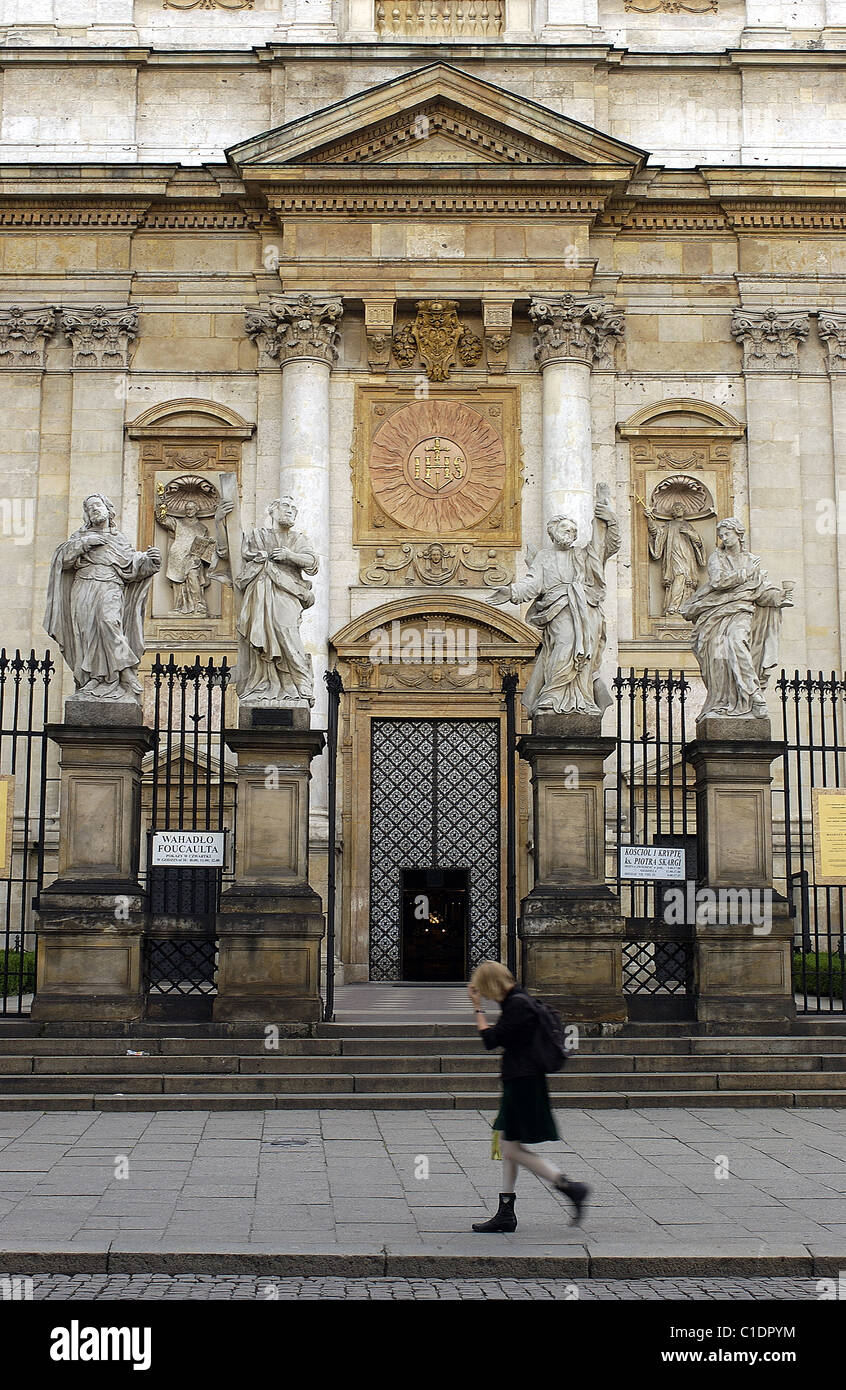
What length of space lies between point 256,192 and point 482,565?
7.50 meters

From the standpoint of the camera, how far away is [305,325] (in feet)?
92.0

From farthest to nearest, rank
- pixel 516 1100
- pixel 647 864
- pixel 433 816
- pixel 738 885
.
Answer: pixel 433 816 < pixel 647 864 < pixel 738 885 < pixel 516 1100

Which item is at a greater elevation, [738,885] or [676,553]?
[676,553]

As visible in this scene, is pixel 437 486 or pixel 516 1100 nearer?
pixel 516 1100

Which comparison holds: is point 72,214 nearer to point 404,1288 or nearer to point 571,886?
point 571,886

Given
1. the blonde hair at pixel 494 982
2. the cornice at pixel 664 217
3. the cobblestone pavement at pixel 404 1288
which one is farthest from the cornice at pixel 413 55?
the cobblestone pavement at pixel 404 1288

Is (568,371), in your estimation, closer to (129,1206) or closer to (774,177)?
(774,177)

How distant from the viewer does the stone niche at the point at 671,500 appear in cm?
2803

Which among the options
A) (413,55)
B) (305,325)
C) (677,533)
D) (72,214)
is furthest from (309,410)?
(413,55)

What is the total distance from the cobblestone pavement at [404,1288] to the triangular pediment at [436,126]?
22395mm

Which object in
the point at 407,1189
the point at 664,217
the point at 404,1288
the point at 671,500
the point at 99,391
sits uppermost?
the point at 664,217

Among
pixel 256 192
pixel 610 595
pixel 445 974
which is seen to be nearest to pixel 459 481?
pixel 610 595

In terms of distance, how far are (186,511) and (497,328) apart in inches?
243

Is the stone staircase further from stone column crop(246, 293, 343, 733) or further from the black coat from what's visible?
stone column crop(246, 293, 343, 733)
